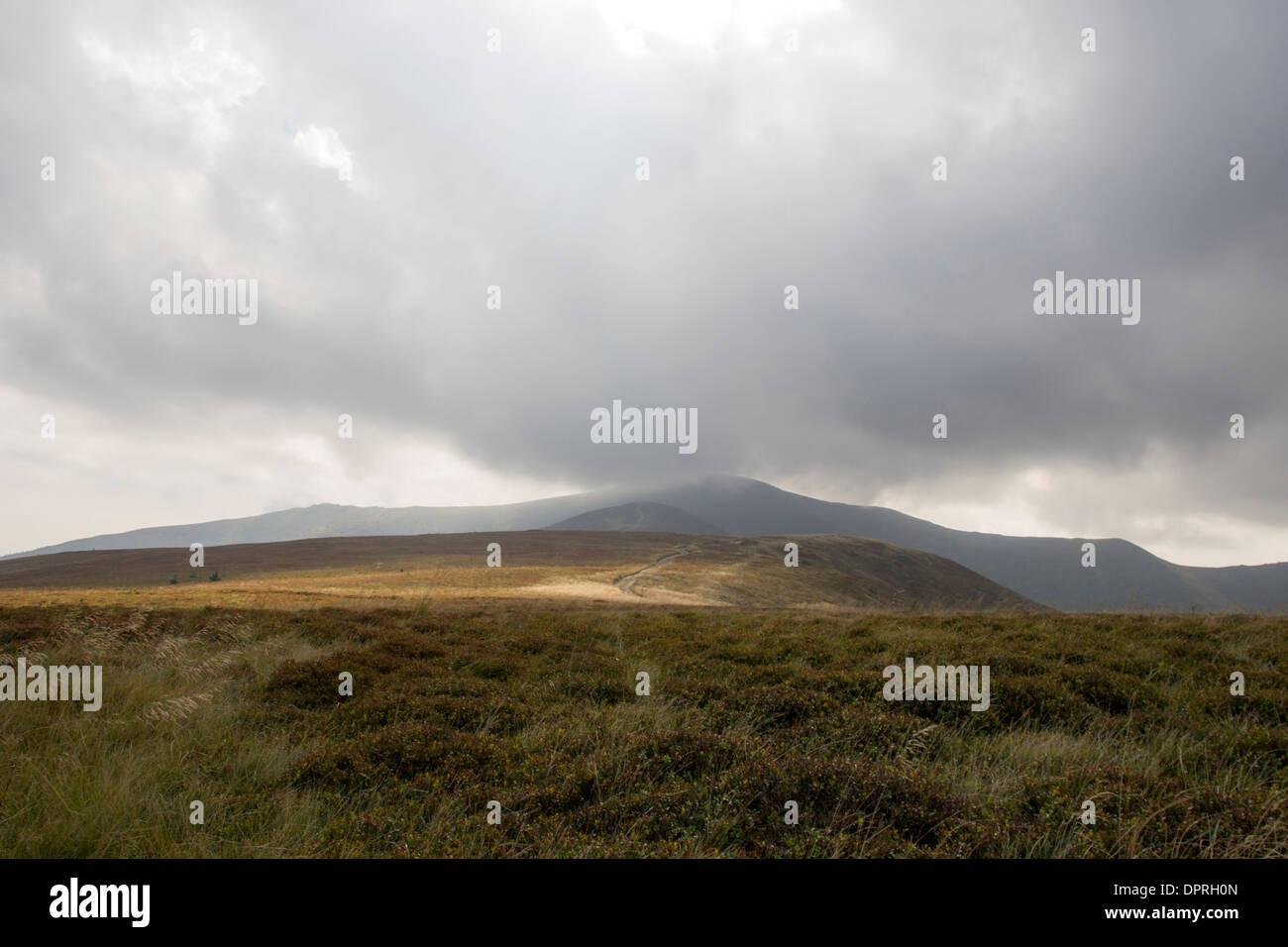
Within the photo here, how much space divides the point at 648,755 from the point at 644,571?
202 ft

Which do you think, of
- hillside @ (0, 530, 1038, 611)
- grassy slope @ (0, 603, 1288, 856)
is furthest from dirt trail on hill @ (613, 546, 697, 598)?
grassy slope @ (0, 603, 1288, 856)

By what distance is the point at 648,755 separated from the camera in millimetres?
5594

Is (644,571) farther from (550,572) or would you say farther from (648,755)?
(648,755)

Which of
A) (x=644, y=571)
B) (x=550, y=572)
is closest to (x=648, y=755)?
(x=550, y=572)

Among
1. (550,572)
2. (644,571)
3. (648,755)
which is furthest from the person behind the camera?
(644,571)

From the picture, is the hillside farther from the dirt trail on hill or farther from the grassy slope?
the grassy slope

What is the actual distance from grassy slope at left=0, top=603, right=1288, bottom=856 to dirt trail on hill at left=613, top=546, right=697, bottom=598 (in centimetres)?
3307

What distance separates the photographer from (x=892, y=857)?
3.71 m

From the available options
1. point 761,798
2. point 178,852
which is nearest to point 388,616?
point 178,852

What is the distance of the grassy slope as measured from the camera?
402 centimetres
